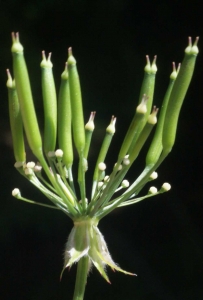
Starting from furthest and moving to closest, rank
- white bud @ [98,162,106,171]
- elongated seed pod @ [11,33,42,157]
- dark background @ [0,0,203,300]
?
1. dark background @ [0,0,203,300]
2. white bud @ [98,162,106,171]
3. elongated seed pod @ [11,33,42,157]

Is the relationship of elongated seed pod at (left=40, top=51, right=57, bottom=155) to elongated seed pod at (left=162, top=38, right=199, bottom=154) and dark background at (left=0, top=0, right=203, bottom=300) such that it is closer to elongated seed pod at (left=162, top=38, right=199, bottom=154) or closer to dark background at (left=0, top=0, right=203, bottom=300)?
elongated seed pod at (left=162, top=38, right=199, bottom=154)

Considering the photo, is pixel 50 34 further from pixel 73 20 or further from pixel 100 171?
pixel 100 171

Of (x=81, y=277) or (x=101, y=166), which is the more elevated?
(x=101, y=166)

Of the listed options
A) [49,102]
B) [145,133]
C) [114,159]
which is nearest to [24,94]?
[49,102]

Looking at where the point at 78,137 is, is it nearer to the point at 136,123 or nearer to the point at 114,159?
the point at 136,123

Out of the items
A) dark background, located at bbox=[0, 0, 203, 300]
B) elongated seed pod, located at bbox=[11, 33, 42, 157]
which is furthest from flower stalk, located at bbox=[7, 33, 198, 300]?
dark background, located at bbox=[0, 0, 203, 300]

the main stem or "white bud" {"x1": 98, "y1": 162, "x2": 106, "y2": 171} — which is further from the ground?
"white bud" {"x1": 98, "y1": 162, "x2": 106, "y2": 171}
